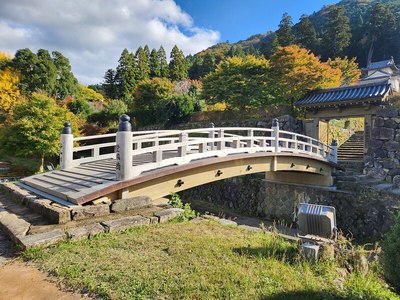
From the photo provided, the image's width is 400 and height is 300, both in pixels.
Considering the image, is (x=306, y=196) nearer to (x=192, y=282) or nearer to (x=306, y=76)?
(x=306, y=76)

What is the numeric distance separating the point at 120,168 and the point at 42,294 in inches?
107

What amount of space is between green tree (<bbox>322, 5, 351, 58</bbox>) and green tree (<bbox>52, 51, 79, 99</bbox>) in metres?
32.1

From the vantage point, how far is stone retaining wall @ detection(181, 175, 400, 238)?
1020 cm

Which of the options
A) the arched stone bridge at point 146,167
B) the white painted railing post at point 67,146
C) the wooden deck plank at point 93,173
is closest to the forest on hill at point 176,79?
the arched stone bridge at point 146,167

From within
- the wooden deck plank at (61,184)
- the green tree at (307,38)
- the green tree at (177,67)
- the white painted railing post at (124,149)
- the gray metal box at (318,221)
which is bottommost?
the gray metal box at (318,221)

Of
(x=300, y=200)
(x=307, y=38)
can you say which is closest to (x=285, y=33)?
(x=307, y=38)

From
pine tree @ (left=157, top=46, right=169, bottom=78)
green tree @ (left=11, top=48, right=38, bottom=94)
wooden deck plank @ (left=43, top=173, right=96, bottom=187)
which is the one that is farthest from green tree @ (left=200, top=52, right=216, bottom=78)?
wooden deck plank @ (left=43, top=173, right=96, bottom=187)

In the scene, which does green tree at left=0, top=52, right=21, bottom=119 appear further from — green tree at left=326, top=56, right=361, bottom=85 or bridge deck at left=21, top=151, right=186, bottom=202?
green tree at left=326, top=56, right=361, bottom=85

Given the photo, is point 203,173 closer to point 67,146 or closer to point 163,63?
point 67,146

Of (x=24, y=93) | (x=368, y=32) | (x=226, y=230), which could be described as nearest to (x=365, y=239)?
(x=226, y=230)

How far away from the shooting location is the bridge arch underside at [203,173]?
525cm

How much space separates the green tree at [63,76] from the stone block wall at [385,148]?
31498 mm

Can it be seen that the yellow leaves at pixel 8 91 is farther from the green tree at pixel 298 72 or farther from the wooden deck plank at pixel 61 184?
the green tree at pixel 298 72

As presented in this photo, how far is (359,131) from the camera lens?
19.4 m
